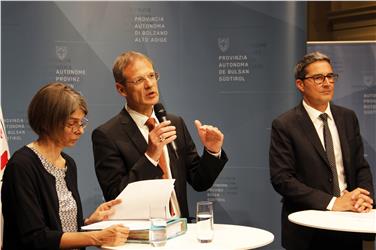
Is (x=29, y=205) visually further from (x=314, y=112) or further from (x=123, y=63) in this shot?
(x=314, y=112)

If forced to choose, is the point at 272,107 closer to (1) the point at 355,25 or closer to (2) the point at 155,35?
(2) the point at 155,35

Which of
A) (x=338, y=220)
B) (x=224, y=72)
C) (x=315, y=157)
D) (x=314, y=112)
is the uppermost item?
(x=224, y=72)

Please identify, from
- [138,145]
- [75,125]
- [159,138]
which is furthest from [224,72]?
[75,125]

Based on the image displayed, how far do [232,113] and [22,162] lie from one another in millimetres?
2737

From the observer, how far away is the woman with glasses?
2.80 metres

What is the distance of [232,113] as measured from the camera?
533 cm

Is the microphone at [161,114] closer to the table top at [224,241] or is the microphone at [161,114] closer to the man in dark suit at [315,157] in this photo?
the table top at [224,241]

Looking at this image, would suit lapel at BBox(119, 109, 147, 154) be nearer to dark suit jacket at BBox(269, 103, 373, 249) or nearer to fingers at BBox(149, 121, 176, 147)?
fingers at BBox(149, 121, 176, 147)

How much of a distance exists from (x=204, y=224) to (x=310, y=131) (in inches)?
58.5

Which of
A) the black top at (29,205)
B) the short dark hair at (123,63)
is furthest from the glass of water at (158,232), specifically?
the short dark hair at (123,63)

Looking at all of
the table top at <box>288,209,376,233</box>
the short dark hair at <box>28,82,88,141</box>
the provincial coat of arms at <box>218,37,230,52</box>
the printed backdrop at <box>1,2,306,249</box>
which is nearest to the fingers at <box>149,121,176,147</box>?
the short dark hair at <box>28,82,88,141</box>

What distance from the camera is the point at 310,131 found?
4.19 m

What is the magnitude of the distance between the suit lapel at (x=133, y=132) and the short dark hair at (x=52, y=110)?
2.49ft

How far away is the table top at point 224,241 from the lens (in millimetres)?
2875
